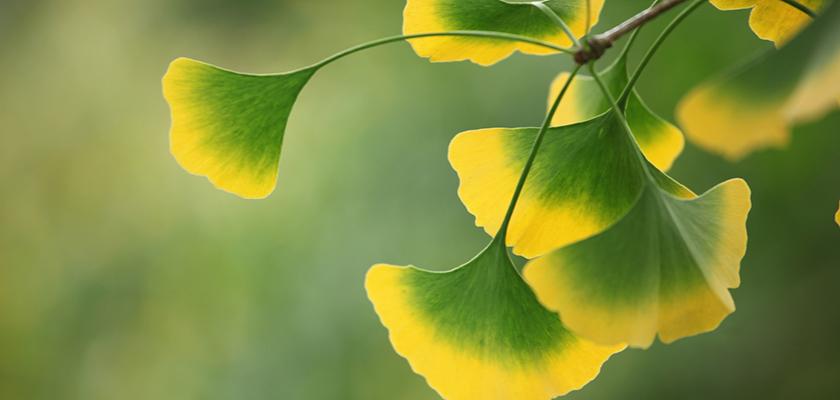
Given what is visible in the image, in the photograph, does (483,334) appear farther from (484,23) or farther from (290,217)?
(290,217)

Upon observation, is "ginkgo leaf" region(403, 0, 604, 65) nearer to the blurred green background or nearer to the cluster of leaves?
the cluster of leaves

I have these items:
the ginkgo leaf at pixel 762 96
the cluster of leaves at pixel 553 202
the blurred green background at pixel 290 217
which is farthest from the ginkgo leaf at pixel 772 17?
the blurred green background at pixel 290 217

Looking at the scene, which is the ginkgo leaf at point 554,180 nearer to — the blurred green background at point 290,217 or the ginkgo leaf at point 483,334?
the ginkgo leaf at point 483,334

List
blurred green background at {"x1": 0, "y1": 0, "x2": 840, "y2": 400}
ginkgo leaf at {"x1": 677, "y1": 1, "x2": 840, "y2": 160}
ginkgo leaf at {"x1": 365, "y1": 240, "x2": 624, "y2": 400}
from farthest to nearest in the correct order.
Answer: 1. blurred green background at {"x1": 0, "y1": 0, "x2": 840, "y2": 400}
2. ginkgo leaf at {"x1": 365, "y1": 240, "x2": 624, "y2": 400}
3. ginkgo leaf at {"x1": 677, "y1": 1, "x2": 840, "y2": 160}

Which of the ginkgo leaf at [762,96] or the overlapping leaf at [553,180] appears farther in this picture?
the overlapping leaf at [553,180]

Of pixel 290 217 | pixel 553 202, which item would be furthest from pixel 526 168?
pixel 290 217

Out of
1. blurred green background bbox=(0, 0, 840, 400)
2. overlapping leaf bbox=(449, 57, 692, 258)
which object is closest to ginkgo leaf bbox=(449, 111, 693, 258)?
overlapping leaf bbox=(449, 57, 692, 258)
